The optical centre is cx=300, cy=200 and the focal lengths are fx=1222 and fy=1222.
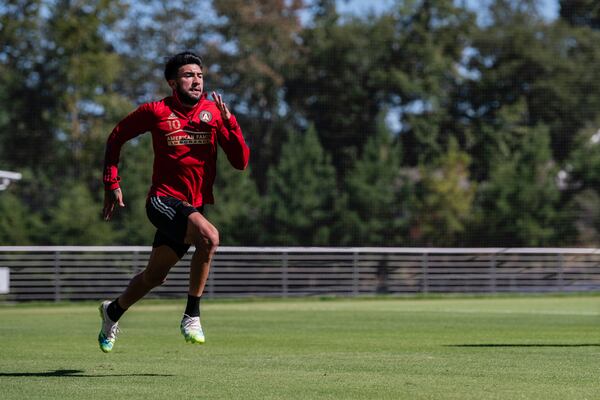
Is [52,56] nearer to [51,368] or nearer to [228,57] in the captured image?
[228,57]

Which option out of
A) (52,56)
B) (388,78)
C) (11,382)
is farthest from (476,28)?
(11,382)

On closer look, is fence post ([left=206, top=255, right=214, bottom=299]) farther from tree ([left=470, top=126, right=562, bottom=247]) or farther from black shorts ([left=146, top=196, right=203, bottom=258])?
black shorts ([left=146, top=196, right=203, bottom=258])

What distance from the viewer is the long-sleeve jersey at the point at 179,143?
8.23 metres

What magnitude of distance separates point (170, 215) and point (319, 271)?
22172 mm

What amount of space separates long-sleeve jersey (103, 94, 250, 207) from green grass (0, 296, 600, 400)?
1242mm

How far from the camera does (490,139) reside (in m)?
48.8

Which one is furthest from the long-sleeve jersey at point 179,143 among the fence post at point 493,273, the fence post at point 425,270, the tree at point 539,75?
the tree at point 539,75

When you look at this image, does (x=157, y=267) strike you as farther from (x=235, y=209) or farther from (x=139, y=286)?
(x=235, y=209)

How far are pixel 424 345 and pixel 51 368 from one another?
12.2 ft

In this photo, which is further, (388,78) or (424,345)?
(388,78)

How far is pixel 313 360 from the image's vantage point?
9.11m

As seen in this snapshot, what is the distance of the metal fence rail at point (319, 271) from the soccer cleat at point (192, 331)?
19287 mm

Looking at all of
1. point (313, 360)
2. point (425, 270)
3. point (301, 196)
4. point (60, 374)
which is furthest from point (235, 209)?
point (60, 374)

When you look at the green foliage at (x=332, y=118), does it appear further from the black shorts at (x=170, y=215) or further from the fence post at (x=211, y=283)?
the black shorts at (x=170, y=215)
